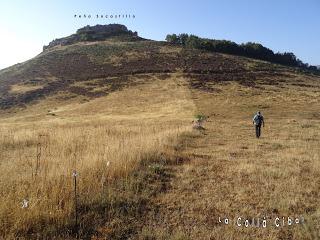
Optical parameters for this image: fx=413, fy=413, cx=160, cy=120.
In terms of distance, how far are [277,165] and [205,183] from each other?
11.6 feet

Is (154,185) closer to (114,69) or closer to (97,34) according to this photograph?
(114,69)

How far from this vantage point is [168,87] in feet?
195

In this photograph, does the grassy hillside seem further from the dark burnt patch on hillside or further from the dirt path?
the dark burnt patch on hillside

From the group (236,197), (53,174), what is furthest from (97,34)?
(236,197)

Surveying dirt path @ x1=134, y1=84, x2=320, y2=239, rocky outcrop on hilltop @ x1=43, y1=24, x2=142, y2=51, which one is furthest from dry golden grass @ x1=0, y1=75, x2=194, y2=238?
rocky outcrop on hilltop @ x1=43, y1=24, x2=142, y2=51

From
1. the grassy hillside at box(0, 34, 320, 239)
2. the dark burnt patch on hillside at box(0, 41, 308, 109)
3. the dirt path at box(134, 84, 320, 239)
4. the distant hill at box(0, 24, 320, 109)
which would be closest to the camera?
the grassy hillside at box(0, 34, 320, 239)

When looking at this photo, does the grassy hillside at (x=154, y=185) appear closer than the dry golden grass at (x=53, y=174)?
No

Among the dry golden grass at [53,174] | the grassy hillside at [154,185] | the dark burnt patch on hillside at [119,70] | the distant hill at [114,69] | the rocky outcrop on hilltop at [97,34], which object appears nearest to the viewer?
the dry golden grass at [53,174]

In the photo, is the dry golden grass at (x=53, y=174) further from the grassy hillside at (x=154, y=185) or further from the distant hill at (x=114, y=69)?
the distant hill at (x=114, y=69)

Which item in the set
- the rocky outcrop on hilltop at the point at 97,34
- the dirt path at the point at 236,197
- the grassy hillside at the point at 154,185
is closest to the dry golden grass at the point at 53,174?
the grassy hillside at the point at 154,185

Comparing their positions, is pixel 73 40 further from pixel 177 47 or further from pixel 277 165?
pixel 277 165

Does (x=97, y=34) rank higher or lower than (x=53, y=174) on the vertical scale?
higher

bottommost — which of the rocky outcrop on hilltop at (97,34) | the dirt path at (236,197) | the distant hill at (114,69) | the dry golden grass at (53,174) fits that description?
the dirt path at (236,197)

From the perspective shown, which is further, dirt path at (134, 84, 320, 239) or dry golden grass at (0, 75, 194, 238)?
dirt path at (134, 84, 320, 239)
